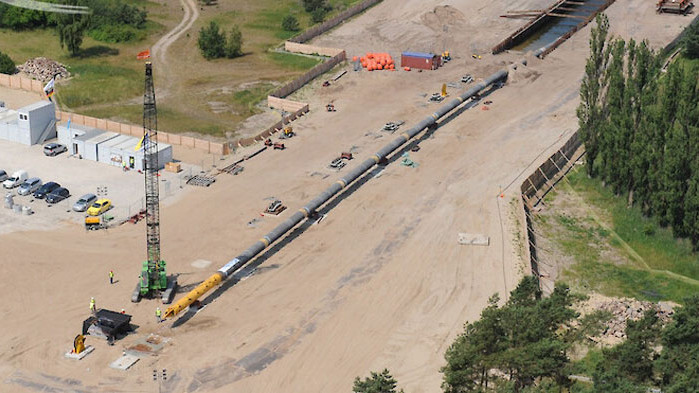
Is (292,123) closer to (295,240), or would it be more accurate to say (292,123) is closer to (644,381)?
(295,240)

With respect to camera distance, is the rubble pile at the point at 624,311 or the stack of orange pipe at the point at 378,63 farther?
the stack of orange pipe at the point at 378,63

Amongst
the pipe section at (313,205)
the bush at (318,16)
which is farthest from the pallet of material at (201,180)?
the bush at (318,16)

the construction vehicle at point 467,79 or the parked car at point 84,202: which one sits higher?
the construction vehicle at point 467,79

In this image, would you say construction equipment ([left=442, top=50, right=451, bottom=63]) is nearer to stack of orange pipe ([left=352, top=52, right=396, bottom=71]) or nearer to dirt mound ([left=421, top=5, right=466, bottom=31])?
stack of orange pipe ([left=352, top=52, right=396, bottom=71])

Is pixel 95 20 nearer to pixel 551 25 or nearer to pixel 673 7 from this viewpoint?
pixel 551 25

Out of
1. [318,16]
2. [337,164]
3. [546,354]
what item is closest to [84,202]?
[337,164]

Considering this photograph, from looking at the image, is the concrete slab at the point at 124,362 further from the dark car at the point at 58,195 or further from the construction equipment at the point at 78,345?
the dark car at the point at 58,195
